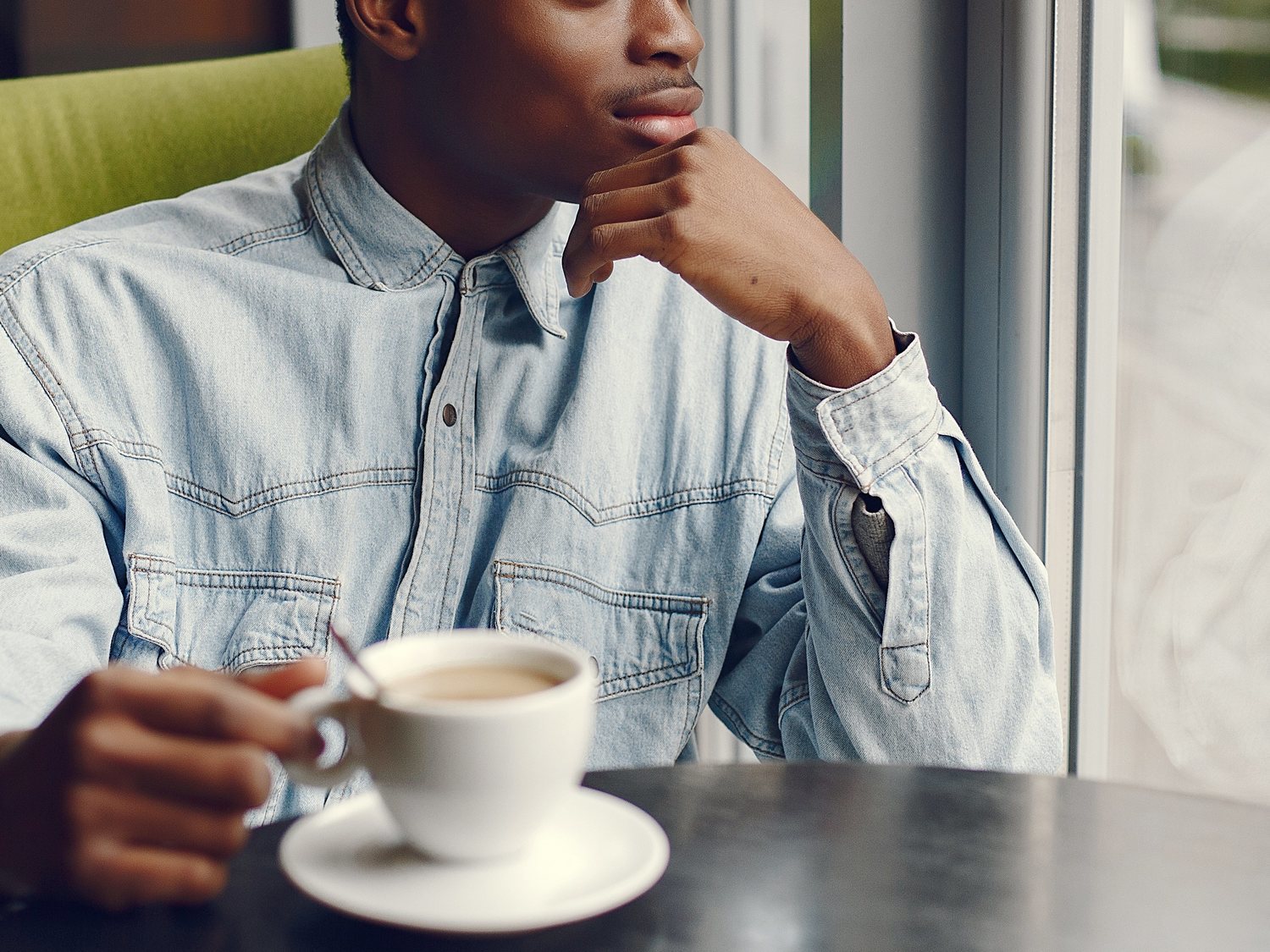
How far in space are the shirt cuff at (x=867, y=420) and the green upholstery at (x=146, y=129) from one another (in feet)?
2.25

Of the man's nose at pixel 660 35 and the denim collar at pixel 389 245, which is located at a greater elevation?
the man's nose at pixel 660 35

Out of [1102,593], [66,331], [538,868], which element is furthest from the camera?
[1102,593]

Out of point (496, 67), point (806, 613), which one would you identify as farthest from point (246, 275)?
point (806, 613)

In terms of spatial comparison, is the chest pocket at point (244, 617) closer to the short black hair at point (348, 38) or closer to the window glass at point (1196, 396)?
the short black hair at point (348, 38)

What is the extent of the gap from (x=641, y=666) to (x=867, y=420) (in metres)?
0.31

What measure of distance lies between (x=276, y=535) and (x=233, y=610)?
66 mm

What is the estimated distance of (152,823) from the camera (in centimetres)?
49

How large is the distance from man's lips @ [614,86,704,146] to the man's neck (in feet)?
0.50

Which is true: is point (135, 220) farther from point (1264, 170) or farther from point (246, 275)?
point (1264, 170)

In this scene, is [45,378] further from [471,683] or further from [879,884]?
[879,884]

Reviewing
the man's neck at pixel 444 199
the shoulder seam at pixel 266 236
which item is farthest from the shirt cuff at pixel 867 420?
the shoulder seam at pixel 266 236

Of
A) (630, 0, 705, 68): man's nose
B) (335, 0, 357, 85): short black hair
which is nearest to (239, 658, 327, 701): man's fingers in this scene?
(630, 0, 705, 68): man's nose

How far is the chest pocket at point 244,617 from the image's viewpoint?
99cm

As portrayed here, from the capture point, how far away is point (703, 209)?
87 centimetres
